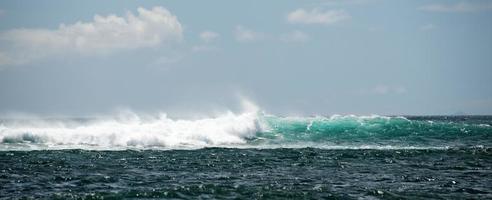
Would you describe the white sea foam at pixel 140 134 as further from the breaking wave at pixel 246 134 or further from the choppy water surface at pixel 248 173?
the choppy water surface at pixel 248 173

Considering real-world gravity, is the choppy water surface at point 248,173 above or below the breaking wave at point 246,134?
below

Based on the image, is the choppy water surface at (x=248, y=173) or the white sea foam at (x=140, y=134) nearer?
the choppy water surface at (x=248, y=173)

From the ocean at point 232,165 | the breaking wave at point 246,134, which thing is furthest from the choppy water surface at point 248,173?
the breaking wave at point 246,134

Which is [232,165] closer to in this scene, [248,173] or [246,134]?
[248,173]

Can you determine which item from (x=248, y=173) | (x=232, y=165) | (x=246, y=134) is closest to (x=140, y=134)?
(x=246, y=134)

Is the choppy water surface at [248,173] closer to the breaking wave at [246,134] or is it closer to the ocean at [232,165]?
the ocean at [232,165]

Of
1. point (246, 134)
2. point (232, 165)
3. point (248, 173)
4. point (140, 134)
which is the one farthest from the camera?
point (246, 134)

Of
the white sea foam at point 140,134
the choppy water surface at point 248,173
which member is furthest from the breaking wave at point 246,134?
the choppy water surface at point 248,173

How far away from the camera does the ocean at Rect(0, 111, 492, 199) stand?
2630 cm

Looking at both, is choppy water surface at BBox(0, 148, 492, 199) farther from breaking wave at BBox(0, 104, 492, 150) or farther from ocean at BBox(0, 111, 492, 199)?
breaking wave at BBox(0, 104, 492, 150)

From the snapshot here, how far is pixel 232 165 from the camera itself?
36.2 meters

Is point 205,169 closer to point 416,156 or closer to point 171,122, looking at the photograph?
point 416,156

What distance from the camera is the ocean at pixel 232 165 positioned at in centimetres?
2630

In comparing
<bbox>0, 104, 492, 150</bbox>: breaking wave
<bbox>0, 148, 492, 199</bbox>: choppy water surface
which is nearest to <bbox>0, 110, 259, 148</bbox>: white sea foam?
<bbox>0, 104, 492, 150</bbox>: breaking wave
